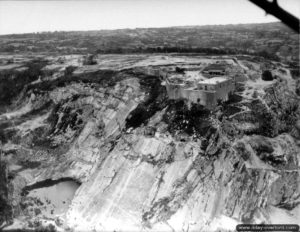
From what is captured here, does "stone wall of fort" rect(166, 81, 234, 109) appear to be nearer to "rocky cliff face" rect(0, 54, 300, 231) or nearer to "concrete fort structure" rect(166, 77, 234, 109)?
"concrete fort structure" rect(166, 77, 234, 109)

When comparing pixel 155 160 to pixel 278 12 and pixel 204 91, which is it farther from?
pixel 278 12

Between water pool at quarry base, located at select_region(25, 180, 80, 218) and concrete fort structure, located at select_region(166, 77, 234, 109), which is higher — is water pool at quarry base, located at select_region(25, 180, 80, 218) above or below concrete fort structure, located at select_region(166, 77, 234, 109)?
below

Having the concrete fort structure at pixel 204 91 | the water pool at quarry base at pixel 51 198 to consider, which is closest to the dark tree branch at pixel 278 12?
the water pool at quarry base at pixel 51 198

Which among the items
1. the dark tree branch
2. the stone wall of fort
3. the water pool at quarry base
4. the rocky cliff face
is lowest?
the water pool at quarry base

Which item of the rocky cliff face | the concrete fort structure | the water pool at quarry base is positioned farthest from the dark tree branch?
the concrete fort structure

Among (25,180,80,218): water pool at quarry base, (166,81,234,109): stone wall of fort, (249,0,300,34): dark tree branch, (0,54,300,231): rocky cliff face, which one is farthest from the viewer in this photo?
(166,81,234,109): stone wall of fort

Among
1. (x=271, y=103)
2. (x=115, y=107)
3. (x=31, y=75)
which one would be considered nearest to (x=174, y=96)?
(x=115, y=107)

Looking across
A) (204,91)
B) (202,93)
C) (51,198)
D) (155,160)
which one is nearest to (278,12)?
(155,160)
